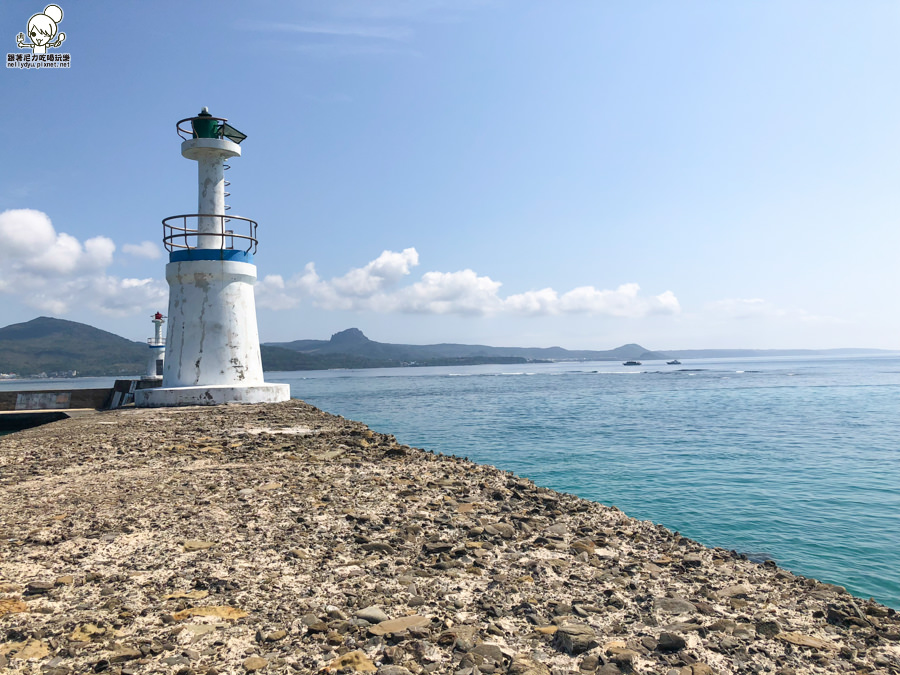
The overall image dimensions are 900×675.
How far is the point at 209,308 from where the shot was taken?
2019 cm

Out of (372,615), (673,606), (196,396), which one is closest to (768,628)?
(673,606)

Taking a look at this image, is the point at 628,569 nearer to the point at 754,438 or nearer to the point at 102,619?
the point at 102,619

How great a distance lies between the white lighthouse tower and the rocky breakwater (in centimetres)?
1141

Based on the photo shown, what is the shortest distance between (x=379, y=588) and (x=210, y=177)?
19.9 m

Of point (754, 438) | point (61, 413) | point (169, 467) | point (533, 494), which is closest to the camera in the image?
point (533, 494)

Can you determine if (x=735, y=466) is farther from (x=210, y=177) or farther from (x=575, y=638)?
(x=210, y=177)

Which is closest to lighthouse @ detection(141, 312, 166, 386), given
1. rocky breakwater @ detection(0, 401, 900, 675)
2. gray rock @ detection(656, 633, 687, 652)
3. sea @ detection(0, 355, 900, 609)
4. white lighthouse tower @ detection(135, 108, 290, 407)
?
sea @ detection(0, 355, 900, 609)

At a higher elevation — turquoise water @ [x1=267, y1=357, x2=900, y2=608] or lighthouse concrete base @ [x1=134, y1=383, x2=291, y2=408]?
lighthouse concrete base @ [x1=134, y1=383, x2=291, y2=408]

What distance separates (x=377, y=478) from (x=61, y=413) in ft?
65.8

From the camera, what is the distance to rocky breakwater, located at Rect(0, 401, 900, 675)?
397 cm

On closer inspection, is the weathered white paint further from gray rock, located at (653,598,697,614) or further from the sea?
gray rock, located at (653,598,697,614)

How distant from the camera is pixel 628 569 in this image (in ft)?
18.9

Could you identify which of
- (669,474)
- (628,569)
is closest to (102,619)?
(628,569)

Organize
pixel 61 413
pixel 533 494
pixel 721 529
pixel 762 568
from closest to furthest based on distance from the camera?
pixel 762 568, pixel 533 494, pixel 721 529, pixel 61 413
